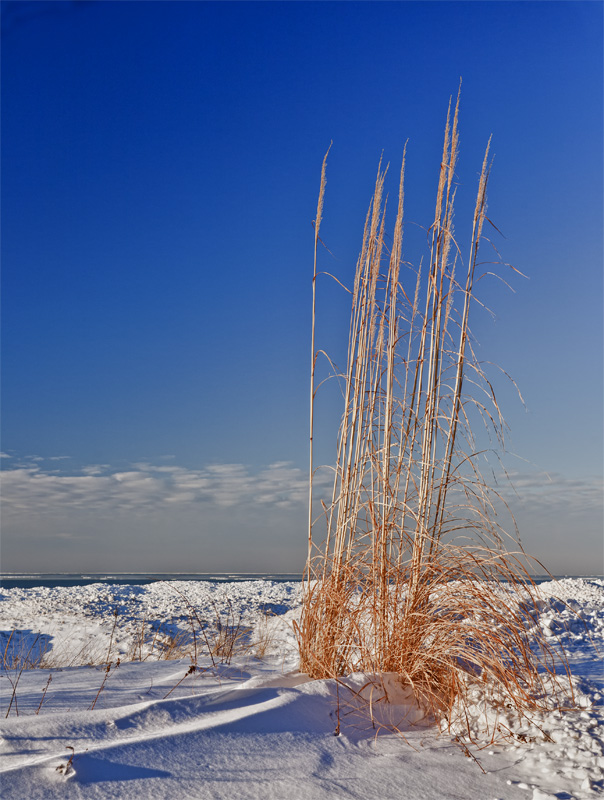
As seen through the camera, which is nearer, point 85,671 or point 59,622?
point 85,671

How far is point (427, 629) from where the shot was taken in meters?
2.04

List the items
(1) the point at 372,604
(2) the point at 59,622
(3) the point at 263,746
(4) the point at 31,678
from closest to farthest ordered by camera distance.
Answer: (3) the point at 263,746
(1) the point at 372,604
(4) the point at 31,678
(2) the point at 59,622

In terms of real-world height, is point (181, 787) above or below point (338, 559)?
below

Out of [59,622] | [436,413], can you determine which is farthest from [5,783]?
[59,622]

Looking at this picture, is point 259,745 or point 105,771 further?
point 259,745

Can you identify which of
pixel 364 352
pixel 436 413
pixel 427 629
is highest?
pixel 364 352

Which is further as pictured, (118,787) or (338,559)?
(338,559)

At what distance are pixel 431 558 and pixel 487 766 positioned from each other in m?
0.66

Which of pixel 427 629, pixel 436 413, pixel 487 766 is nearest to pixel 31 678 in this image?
pixel 427 629

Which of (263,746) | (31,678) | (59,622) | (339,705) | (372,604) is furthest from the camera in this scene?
(59,622)

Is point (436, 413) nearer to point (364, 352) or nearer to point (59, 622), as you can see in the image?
point (364, 352)

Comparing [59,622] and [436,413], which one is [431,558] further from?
[59,622]

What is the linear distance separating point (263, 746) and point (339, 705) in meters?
0.36

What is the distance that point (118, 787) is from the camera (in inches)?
55.0
